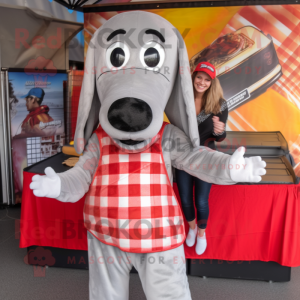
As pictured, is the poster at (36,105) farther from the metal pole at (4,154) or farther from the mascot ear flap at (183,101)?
the mascot ear flap at (183,101)

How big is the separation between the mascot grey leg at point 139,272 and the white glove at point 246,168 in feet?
1.43

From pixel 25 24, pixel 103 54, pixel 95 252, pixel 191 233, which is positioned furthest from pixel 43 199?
pixel 25 24

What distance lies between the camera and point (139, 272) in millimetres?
1315

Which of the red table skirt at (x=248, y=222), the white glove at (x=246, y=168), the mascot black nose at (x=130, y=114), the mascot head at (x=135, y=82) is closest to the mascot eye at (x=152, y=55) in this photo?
the mascot head at (x=135, y=82)

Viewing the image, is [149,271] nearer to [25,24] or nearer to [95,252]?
[95,252]

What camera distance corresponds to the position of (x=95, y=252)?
4.42 ft

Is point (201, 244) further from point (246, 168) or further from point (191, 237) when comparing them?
point (246, 168)

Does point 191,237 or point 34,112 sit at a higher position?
point 34,112

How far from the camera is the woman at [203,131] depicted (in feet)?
6.14

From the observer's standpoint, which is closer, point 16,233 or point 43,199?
point 43,199

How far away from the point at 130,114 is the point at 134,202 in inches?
15.4

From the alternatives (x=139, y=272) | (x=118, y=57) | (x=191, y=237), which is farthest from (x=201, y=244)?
(x=118, y=57)

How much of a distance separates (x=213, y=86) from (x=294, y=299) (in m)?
1.45

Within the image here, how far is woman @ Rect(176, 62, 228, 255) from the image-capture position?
1871 millimetres
